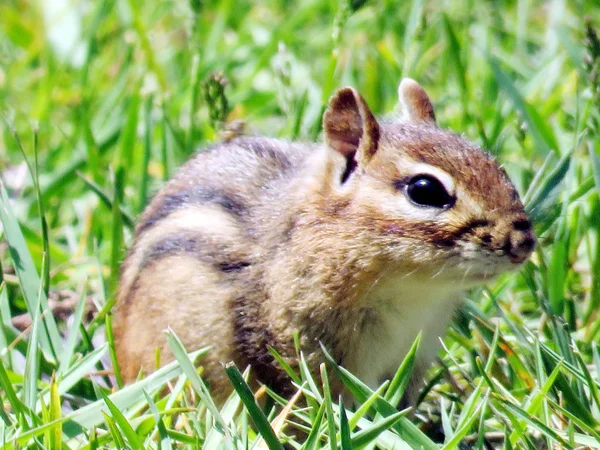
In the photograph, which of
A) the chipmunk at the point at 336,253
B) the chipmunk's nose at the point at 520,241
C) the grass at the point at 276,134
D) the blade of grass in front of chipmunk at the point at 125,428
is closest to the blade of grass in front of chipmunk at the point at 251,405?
the grass at the point at 276,134

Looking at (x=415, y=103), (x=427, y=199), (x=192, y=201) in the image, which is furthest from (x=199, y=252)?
(x=415, y=103)

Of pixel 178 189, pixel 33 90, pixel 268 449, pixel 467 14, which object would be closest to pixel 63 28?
pixel 33 90

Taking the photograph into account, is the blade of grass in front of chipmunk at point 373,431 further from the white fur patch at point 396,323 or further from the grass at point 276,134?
the white fur patch at point 396,323

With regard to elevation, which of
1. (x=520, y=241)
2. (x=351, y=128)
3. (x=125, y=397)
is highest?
(x=351, y=128)

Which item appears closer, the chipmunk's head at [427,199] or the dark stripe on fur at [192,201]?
the chipmunk's head at [427,199]

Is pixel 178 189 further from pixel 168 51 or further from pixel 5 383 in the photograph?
pixel 168 51

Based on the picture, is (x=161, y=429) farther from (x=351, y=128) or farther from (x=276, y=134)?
(x=276, y=134)

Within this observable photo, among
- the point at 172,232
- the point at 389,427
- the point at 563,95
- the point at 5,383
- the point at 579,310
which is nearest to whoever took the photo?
the point at 389,427
